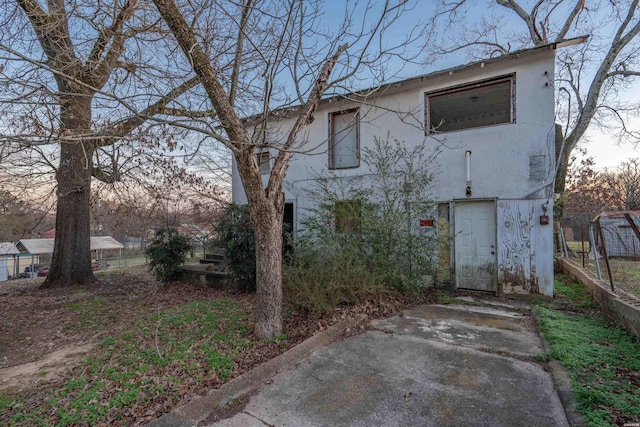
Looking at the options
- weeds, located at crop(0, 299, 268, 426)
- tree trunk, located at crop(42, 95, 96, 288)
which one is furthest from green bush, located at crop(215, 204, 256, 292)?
tree trunk, located at crop(42, 95, 96, 288)

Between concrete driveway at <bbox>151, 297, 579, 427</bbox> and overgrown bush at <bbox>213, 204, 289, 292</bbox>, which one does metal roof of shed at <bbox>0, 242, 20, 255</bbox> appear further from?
concrete driveway at <bbox>151, 297, 579, 427</bbox>

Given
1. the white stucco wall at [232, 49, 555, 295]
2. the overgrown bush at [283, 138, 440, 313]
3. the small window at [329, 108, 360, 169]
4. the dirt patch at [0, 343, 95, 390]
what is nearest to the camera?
the dirt patch at [0, 343, 95, 390]

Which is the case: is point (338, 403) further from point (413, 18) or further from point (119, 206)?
point (119, 206)

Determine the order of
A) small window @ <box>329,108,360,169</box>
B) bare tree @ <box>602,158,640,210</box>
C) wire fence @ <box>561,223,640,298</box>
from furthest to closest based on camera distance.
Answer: bare tree @ <box>602,158,640,210</box>, small window @ <box>329,108,360,169</box>, wire fence @ <box>561,223,640,298</box>

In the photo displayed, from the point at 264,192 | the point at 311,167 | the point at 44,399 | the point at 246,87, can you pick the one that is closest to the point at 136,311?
the point at 44,399

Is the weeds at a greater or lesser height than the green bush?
lesser

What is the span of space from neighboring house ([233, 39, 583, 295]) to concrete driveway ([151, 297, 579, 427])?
2.20 meters

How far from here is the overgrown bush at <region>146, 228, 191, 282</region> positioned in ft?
26.3

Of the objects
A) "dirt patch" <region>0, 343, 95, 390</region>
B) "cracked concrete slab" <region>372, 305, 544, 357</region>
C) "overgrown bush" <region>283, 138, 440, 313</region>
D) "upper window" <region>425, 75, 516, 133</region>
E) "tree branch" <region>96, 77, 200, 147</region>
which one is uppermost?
"upper window" <region>425, 75, 516, 133</region>

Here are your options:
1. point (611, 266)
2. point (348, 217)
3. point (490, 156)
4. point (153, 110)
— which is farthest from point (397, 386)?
point (611, 266)

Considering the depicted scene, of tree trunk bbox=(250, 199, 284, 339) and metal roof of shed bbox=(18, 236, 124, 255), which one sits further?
metal roof of shed bbox=(18, 236, 124, 255)

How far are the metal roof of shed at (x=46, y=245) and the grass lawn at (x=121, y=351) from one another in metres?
14.0

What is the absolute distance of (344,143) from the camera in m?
8.40

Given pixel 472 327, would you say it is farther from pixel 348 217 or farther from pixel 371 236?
pixel 348 217
